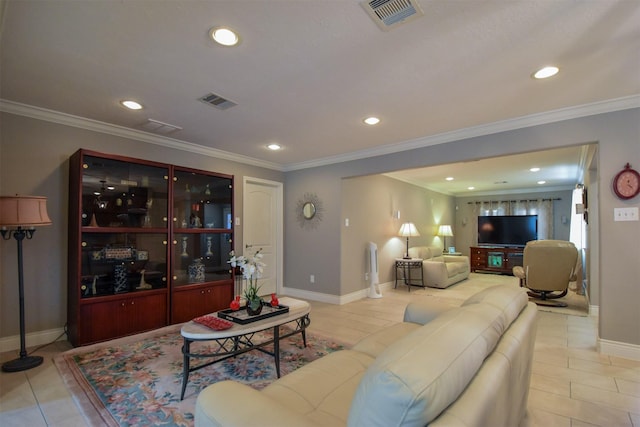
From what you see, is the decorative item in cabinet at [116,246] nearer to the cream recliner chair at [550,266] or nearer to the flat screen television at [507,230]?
the cream recliner chair at [550,266]

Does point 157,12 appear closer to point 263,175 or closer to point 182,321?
point 182,321

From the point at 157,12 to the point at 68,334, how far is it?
10.9ft

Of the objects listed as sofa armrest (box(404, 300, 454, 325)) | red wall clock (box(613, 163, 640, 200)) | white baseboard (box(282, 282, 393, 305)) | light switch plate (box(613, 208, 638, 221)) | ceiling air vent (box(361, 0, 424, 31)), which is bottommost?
white baseboard (box(282, 282, 393, 305))

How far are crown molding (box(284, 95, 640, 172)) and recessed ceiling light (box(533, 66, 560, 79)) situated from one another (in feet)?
2.96

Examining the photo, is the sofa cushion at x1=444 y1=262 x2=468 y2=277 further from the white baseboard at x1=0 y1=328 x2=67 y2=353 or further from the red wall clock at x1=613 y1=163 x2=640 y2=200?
the white baseboard at x1=0 y1=328 x2=67 y2=353

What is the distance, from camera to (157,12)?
5.59ft

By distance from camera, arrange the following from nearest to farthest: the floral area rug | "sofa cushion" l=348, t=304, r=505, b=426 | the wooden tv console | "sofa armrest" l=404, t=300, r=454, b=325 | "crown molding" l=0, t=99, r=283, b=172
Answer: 1. "sofa cushion" l=348, t=304, r=505, b=426
2. the floral area rug
3. "sofa armrest" l=404, t=300, r=454, b=325
4. "crown molding" l=0, t=99, r=283, b=172
5. the wooden tv console

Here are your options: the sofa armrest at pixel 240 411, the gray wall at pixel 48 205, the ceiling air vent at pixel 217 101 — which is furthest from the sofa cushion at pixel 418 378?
the gray wall at pixel 48 205

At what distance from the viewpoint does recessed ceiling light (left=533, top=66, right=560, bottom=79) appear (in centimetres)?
230

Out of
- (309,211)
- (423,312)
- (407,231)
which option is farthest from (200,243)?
(407,231)

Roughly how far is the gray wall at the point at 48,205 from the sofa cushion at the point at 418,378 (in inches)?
144

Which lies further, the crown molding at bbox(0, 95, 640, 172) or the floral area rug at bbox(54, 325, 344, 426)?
the crown molding at bbox(0, 95, 640, 172)

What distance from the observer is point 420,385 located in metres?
0.79

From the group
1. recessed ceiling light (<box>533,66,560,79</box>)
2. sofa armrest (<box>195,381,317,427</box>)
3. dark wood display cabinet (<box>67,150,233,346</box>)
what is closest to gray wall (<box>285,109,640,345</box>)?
recessed ceiling light (<box>533,66,560,79</box>)
